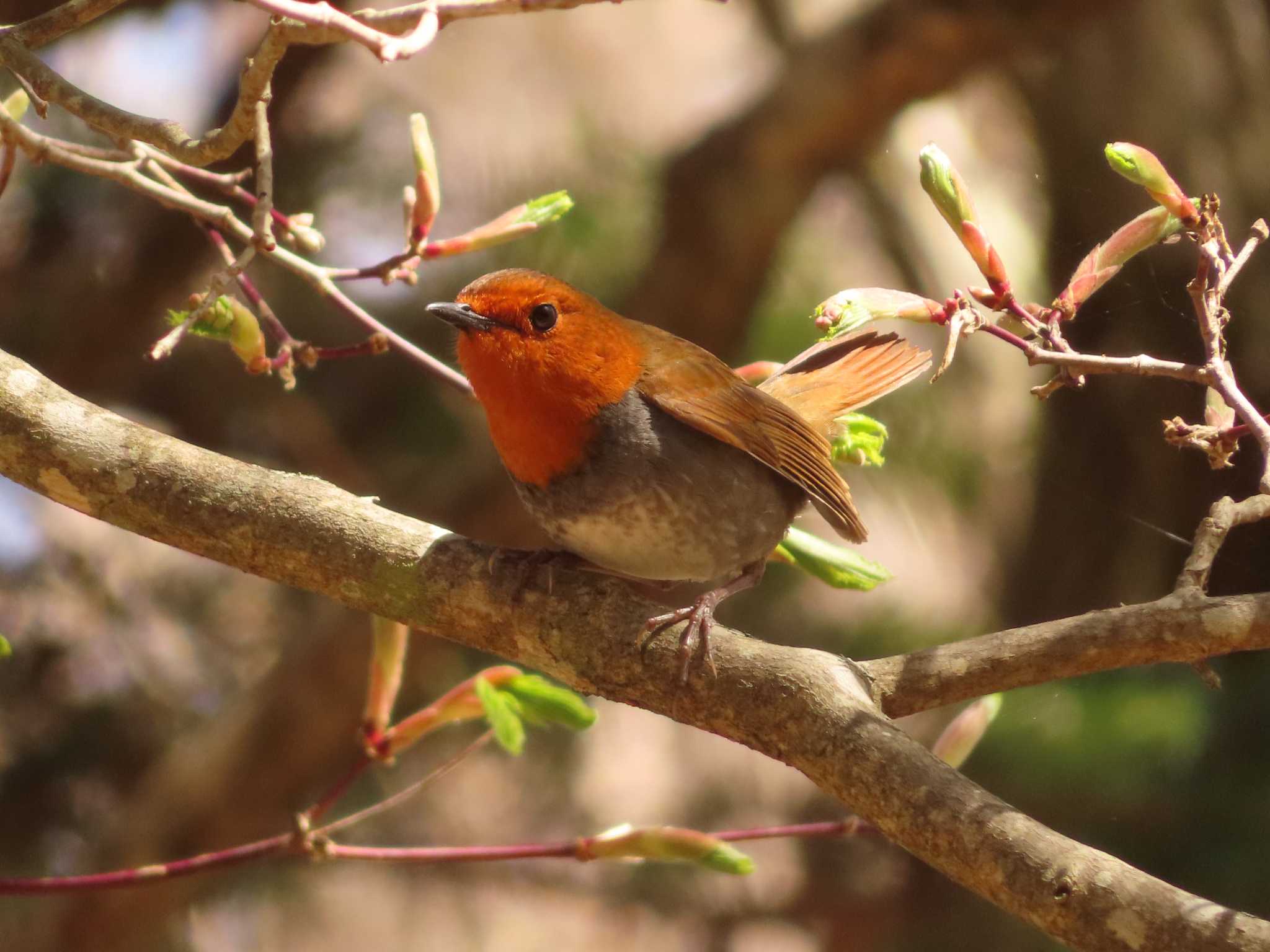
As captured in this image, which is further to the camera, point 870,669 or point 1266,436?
point 870,669

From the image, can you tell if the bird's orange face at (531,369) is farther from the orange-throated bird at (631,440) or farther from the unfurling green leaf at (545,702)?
the unfurling green leaf at (545,702)

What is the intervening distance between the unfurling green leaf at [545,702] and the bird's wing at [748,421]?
1.74 feet

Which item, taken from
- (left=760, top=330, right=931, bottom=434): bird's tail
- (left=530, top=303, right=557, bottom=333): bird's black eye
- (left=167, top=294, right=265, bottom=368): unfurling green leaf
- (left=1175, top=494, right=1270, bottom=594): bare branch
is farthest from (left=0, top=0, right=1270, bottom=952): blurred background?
(left=167, top=294, right=265, bottom=368): unfurling green leaf

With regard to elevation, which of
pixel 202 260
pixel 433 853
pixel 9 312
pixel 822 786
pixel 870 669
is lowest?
pixel 433 853

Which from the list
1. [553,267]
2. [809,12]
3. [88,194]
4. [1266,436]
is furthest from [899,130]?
[1266,436]

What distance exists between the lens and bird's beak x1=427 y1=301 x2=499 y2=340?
74.6 inches

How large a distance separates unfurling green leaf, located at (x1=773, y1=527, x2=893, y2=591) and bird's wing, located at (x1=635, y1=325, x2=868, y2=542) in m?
0.12

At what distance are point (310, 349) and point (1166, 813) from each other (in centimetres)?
209

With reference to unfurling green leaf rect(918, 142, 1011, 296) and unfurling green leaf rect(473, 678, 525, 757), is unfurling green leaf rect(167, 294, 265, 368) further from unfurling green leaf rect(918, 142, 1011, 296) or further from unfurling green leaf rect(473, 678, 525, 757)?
unfurling green leaf rect(918, 142, 1011, 296)

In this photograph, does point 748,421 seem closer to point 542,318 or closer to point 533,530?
point 542,318

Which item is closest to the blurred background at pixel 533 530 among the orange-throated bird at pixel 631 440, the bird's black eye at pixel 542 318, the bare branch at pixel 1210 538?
the orange-throated bird at pixel 631 440

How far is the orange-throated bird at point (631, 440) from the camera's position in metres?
1.94

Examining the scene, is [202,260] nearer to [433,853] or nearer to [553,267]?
[553,267]

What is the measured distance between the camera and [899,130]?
3910 mm
